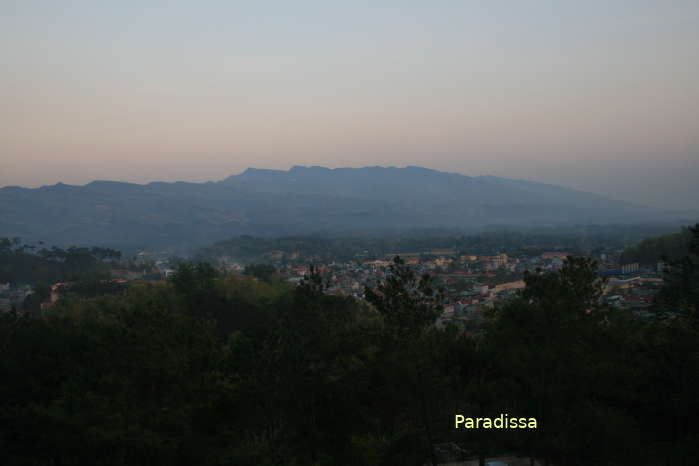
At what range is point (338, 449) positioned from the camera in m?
9.45

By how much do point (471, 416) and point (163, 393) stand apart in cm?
429

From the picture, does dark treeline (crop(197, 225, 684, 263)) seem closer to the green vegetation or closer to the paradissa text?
the green vegetation

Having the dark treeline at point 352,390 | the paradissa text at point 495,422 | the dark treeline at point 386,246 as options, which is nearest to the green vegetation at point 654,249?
the dark treeline at point 386,246

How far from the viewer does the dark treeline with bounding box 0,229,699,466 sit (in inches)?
303

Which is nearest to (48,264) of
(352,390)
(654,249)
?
(352,390)

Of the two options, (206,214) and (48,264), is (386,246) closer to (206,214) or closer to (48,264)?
(48,264)

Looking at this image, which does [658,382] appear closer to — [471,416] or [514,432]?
[514,432]

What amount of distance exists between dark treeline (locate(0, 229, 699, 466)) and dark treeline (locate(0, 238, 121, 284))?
37206 mm

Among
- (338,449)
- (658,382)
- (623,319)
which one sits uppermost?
(623,319)

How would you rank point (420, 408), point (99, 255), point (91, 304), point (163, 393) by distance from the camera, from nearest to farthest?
point (163, 393) → point (420, 408) → point (91, 304) → point (99, 255)

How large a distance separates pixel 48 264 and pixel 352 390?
4796cm

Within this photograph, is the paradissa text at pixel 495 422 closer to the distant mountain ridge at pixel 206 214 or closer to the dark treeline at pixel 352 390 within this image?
the dark treeline at pixel 352 390

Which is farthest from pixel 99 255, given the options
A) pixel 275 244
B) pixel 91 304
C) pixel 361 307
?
pixel 361 307

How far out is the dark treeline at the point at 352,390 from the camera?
Answer: 7691mm
